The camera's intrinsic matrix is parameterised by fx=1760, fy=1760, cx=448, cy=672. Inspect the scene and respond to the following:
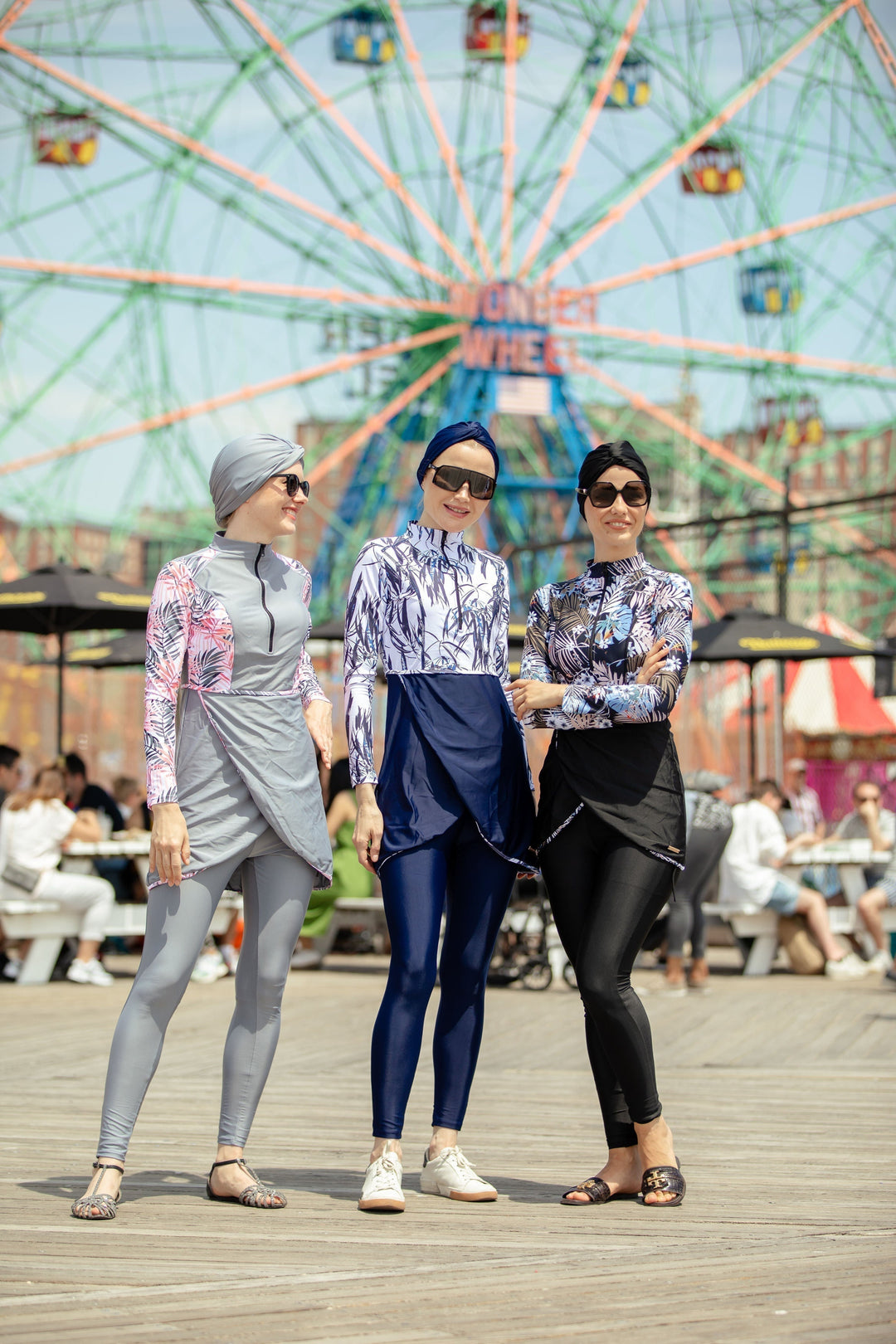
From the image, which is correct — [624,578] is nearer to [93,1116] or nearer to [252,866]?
[252,866]

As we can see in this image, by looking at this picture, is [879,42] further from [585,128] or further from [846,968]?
[846,968]

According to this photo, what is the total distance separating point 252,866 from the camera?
396 cm

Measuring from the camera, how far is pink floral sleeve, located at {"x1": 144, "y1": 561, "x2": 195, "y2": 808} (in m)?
3.79

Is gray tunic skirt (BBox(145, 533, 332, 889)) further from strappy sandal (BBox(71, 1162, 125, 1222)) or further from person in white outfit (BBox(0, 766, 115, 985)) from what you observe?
person in white outfit (BBox(0, 766, 115, 985))

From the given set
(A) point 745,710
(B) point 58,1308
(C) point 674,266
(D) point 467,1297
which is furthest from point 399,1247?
(C) point 674,266

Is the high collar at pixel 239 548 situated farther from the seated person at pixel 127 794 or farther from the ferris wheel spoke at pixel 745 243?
the ferris wheel spoke at pixel 745 243

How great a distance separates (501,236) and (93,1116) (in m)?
24.0

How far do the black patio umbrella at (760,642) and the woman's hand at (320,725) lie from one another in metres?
8.46

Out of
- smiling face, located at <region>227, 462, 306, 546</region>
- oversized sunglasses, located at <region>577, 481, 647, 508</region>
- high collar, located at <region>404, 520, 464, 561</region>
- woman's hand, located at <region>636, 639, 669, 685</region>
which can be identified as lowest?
woman's hand, located at <region>636, 639, 669, 685</region>

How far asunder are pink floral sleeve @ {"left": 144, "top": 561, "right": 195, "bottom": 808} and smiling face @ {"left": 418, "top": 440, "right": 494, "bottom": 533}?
0.59 metres

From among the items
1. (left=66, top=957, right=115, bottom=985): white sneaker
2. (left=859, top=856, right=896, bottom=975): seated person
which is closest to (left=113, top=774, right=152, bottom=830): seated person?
(left=66, top=957, right=115, bottom=985): white sneaker

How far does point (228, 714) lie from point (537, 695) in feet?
2.25

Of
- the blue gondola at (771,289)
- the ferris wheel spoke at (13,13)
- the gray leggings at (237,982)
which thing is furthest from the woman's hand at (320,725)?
the blue gondola at (771,289)

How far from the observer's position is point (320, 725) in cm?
410
